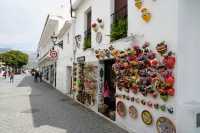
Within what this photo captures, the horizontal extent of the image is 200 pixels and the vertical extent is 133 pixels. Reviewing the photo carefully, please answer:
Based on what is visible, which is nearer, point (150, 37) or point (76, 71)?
point (150, 37)

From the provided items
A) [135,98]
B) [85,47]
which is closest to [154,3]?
[135,98]

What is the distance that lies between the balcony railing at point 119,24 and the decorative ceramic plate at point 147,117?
9.21 ft

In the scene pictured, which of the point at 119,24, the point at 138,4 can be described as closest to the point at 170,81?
the point at 138,4

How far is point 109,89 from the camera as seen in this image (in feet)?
32.8

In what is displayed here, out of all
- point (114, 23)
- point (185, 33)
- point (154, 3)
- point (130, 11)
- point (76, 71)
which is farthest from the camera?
point (76, 71)

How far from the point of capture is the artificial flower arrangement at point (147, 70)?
5.54 m

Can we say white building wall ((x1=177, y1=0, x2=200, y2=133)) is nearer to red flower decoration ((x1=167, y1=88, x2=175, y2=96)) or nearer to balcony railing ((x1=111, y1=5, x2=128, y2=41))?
red flower decoration ((x1=167, y1=88, x2=175, y2=96))

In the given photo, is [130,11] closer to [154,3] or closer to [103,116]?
[154,3]

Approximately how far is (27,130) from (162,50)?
15.9 feet

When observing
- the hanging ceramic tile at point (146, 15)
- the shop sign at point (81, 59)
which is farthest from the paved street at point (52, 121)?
the hanging ceramic tile at point (146, 15)

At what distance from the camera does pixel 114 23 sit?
8992mm

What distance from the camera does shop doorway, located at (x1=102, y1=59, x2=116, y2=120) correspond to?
32.0 feet

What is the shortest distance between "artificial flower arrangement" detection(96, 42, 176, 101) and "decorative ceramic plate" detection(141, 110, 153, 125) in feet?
1.69

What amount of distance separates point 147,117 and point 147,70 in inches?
50.1
